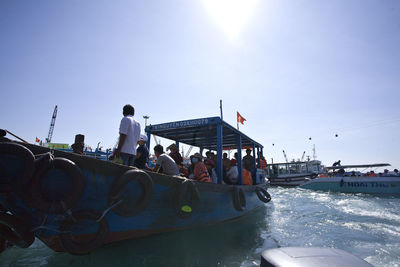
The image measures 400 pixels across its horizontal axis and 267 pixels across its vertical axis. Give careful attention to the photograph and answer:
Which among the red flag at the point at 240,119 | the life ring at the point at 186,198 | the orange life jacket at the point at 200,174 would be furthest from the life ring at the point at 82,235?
the red flag at the point at 240,119

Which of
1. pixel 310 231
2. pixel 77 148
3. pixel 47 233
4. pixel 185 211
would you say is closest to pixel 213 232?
pixel 185 211

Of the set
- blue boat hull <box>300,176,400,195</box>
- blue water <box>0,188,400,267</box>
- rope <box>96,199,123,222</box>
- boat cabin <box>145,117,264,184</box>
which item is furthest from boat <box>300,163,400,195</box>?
rope <box>96,199,123,222</box>

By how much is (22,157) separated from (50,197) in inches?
21.3

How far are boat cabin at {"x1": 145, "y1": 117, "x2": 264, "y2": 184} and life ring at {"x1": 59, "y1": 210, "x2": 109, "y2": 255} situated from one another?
138 inches

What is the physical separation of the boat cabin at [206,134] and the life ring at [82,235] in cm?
350

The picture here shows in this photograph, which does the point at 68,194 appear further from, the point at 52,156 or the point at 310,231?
the point at 310,231

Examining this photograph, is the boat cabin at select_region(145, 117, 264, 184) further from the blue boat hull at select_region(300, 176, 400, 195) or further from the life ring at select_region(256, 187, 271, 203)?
the blue boat hull at select_region(300, 176, 400, 195)

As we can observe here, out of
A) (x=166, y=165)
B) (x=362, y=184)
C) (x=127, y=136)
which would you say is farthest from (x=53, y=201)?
(x=362, y=184)

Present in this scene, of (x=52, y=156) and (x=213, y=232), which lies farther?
(x=213, y=232)

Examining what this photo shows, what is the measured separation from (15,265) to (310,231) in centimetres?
638

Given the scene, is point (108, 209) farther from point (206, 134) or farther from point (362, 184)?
point (362, 184)

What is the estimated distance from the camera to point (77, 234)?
2.74 m

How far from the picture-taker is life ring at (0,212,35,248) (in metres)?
2.36

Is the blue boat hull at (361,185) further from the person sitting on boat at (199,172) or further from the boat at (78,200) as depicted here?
the boat at (78,200)
